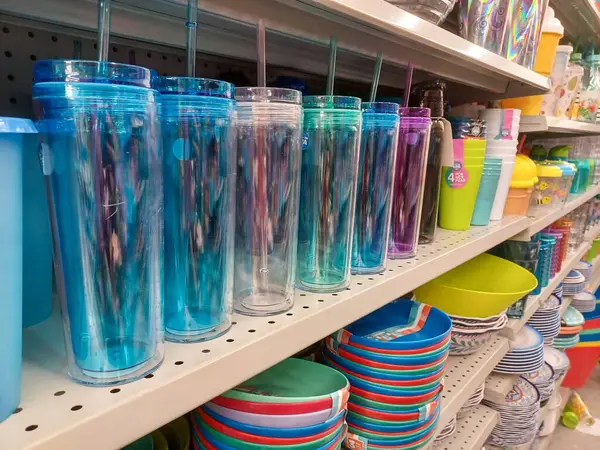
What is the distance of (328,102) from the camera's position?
22.8 inches

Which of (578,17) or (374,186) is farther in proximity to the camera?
(578,17)

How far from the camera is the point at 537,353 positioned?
1652mm

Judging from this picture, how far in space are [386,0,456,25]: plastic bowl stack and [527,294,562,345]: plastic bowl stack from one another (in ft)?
5.27

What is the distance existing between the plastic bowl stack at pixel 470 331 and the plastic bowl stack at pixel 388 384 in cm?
39

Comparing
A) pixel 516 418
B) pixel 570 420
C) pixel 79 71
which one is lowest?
pixel 570 420

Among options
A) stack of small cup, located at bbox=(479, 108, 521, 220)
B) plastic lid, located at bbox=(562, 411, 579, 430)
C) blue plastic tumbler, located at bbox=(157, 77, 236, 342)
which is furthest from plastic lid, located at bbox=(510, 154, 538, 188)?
plastic lid, located at bbox=(562, 411, 579, 430)

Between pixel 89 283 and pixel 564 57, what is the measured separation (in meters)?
1.89

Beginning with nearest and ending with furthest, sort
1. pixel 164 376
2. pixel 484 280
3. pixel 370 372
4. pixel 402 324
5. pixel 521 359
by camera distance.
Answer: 1. pixel 164 376
2. pixel 370 372
3. pixel 402 324
4. pixel 484 280
5. pixel 521 359

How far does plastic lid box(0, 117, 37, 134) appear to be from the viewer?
0.30m

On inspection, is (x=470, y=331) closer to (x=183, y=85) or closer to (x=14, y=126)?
(x=183, y=85)

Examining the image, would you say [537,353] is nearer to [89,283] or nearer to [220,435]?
[220,435]

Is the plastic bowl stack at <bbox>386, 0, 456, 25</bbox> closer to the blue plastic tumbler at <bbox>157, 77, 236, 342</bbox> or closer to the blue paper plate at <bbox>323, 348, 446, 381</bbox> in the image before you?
the blue plastic tumbler at <bbox>157, 77, 236, 342</bbox>

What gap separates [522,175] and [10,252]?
1.35 m

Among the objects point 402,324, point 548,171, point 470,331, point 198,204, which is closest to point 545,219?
point 548,171
